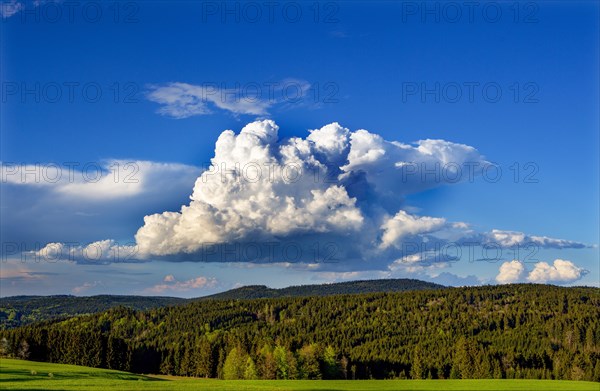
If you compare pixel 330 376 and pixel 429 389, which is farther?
pixel 330 376

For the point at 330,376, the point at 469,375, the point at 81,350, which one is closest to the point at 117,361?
the point at 81,350

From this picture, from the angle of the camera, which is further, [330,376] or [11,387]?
[330,376]

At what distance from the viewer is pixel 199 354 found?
636 ft

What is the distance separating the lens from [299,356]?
17350 cm

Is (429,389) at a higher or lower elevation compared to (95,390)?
lower

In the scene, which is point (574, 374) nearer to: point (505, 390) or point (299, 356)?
point (299, 356)

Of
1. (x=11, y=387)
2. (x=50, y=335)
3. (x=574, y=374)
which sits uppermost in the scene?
(x=11, y=387)

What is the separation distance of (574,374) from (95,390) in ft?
605

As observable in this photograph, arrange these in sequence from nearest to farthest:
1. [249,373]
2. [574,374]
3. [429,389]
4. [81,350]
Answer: [429,389] < [249,373] < [81,350] < [574,374]

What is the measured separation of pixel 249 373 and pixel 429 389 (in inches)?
3404

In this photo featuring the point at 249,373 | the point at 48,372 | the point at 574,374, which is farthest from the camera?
the point at 574,374

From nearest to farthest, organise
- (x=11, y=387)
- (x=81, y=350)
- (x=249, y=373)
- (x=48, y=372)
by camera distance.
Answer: (x=11, y=387) → (x=48, y=372) → (x=249, y=373) → (x=81, y=350)

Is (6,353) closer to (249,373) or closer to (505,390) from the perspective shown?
(249,373)

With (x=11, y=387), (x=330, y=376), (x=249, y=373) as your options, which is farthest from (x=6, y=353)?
(x=11, y=387)
